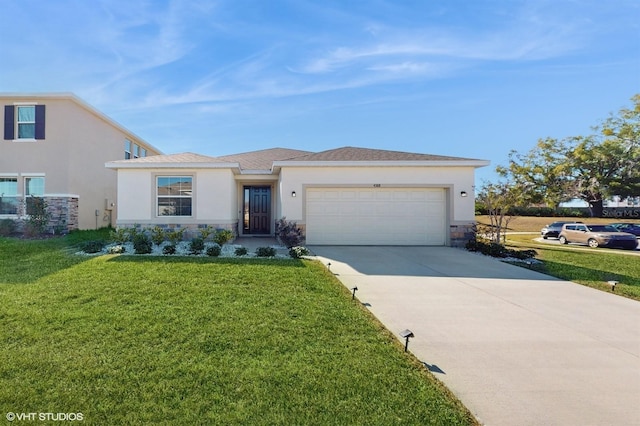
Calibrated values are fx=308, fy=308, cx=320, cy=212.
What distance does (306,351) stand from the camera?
3375mm

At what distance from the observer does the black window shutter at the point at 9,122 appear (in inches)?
522

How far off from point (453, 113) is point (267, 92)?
28.8ft

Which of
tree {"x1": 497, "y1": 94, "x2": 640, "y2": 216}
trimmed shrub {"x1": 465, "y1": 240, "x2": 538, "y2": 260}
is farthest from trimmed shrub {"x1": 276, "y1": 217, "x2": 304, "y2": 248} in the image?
tree {"x1": 497, "y1": 94, "x2": 640, "y2": 216}

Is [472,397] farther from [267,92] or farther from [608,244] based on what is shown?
[608,244]

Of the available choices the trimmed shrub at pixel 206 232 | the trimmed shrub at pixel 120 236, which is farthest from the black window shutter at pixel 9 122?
the trimmed shrub at pixel 206 232

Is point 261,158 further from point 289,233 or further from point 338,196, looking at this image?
point 289,233

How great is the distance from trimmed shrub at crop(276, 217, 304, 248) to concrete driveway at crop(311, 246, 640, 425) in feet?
12.1

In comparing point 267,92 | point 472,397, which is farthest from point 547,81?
point 472,397

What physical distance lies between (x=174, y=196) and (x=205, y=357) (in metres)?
9.67

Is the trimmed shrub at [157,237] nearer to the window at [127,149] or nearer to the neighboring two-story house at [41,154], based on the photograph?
the neighboring two-story house at [41,154]

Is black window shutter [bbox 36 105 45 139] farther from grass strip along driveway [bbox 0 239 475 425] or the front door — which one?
grass strip along driveway [bbox 0 239 475 425]

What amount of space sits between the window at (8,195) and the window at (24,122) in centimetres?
187

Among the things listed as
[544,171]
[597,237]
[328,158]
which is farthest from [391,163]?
[544,171]

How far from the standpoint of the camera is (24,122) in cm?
1345
